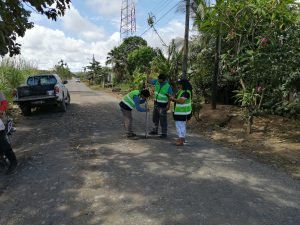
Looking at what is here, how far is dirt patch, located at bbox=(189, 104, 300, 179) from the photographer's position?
810 centimetres

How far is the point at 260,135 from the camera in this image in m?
10.4

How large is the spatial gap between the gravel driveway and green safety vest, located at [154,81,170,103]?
1.05m

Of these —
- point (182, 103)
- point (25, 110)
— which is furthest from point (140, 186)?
point (25, 110)

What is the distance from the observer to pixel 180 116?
8.47m

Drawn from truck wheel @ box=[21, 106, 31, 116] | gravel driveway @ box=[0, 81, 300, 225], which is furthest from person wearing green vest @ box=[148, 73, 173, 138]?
truck wheel @ box=[21, 106, 31, 116]

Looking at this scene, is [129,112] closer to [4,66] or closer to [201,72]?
[201,72]

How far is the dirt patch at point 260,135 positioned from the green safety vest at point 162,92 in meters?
2.00

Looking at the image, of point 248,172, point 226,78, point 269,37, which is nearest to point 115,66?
point 226,78

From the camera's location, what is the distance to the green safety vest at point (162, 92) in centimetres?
915

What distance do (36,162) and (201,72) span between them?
11.6 metres

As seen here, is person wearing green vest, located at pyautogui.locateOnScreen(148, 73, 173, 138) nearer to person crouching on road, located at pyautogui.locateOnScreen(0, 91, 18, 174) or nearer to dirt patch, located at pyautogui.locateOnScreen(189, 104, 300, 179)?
dirt patch, located at pyautogui.locateOnScreen(189, 104, 300, 179)

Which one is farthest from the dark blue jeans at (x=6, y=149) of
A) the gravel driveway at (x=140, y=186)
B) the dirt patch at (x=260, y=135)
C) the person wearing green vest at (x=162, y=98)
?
the dirt patch at (x=260, y=135)

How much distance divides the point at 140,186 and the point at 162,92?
3822 mm

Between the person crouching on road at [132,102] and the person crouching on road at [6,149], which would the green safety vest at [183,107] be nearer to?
the person crouching on road at [132,102]
